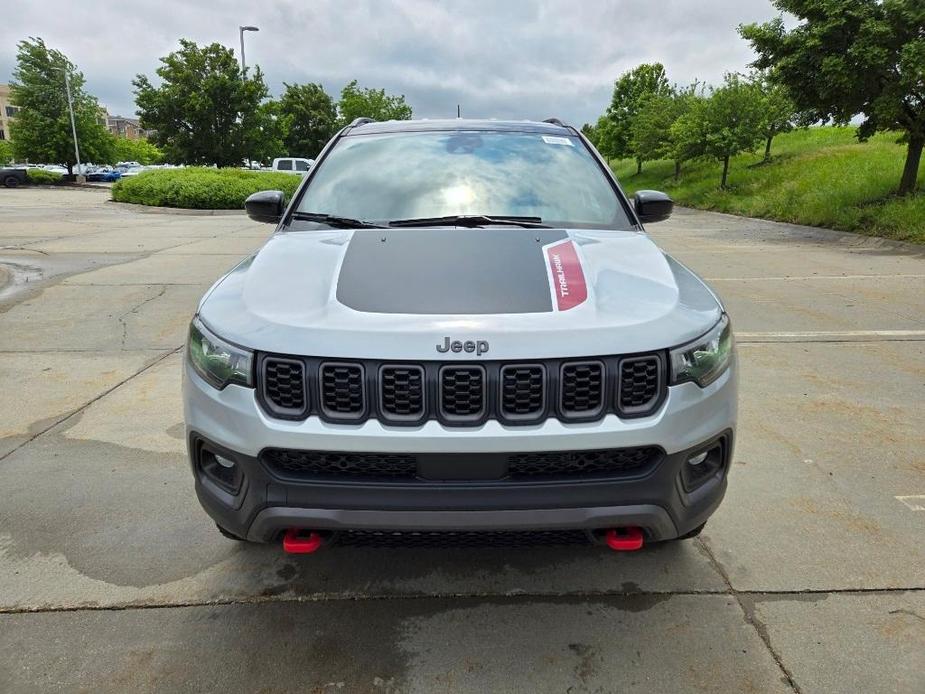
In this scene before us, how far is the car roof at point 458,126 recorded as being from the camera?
146 inches

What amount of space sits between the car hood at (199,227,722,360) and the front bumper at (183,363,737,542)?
0.21 meters

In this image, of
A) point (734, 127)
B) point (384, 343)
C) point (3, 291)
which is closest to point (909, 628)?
point (384, 343)

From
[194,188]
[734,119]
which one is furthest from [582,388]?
[734,119]

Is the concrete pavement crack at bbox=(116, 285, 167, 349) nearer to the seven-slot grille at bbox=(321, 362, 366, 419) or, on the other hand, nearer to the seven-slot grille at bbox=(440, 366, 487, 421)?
the seven-slot grille at bbox=(321, 362, 366, 419)

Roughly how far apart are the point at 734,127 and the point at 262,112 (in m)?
22.7

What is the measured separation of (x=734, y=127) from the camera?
2606cm

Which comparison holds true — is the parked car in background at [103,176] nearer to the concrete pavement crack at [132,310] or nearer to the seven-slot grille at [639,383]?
the concrete pavement crack at [132,310]

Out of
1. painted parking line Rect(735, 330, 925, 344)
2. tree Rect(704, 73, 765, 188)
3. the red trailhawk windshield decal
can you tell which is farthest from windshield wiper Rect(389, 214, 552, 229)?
tree Rect(704, 73, 765, 188)

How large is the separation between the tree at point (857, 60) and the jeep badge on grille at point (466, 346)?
47.0 feet

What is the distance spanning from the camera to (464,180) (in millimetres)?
3195

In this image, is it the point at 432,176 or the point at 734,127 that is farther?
the point at 734,127

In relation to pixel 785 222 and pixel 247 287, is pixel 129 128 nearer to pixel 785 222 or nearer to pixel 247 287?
pixel 785 222

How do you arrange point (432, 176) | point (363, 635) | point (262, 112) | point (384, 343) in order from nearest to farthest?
point (384, 343) < point (363, 635) < point (432, 176) < point (262, 112)

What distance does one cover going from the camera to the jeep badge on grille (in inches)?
75.0
